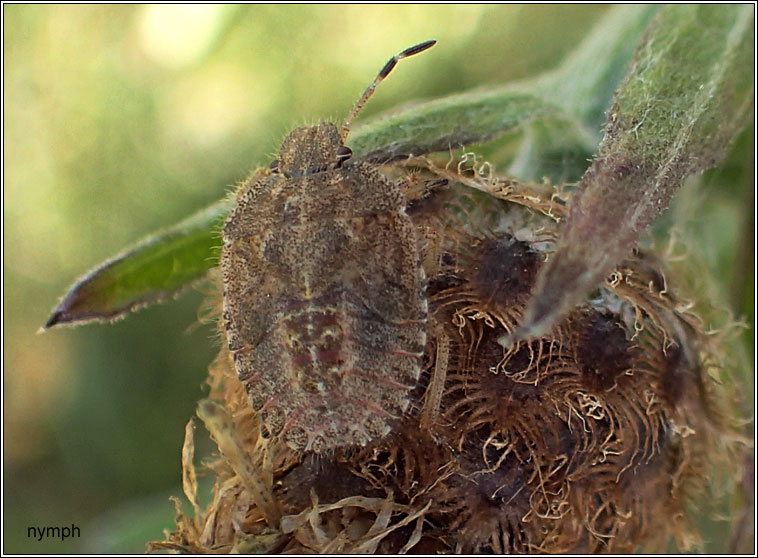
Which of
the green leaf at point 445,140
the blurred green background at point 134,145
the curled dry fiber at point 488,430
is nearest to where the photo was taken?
the curled dry fiber at point 488,430

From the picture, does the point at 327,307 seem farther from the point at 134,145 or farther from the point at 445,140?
the point at 134,145

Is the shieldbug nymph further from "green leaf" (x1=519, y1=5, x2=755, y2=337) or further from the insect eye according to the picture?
"green leaf" (x1=519, y1=5, x2=755, y2=337)

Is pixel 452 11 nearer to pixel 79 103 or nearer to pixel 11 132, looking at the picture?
pixel 79 103

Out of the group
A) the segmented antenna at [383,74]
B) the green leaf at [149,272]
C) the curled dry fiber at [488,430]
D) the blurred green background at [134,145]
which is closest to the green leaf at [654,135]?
the curled dry fiber at [488,430]

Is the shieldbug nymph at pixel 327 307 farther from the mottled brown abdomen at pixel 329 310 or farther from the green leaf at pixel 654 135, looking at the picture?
the green leaf at pixel 654 135

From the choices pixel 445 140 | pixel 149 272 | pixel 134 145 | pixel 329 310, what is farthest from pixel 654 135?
pixel 134 145

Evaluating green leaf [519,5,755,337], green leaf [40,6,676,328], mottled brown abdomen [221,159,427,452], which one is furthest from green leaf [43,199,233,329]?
green leaf [519,5,755,337]
